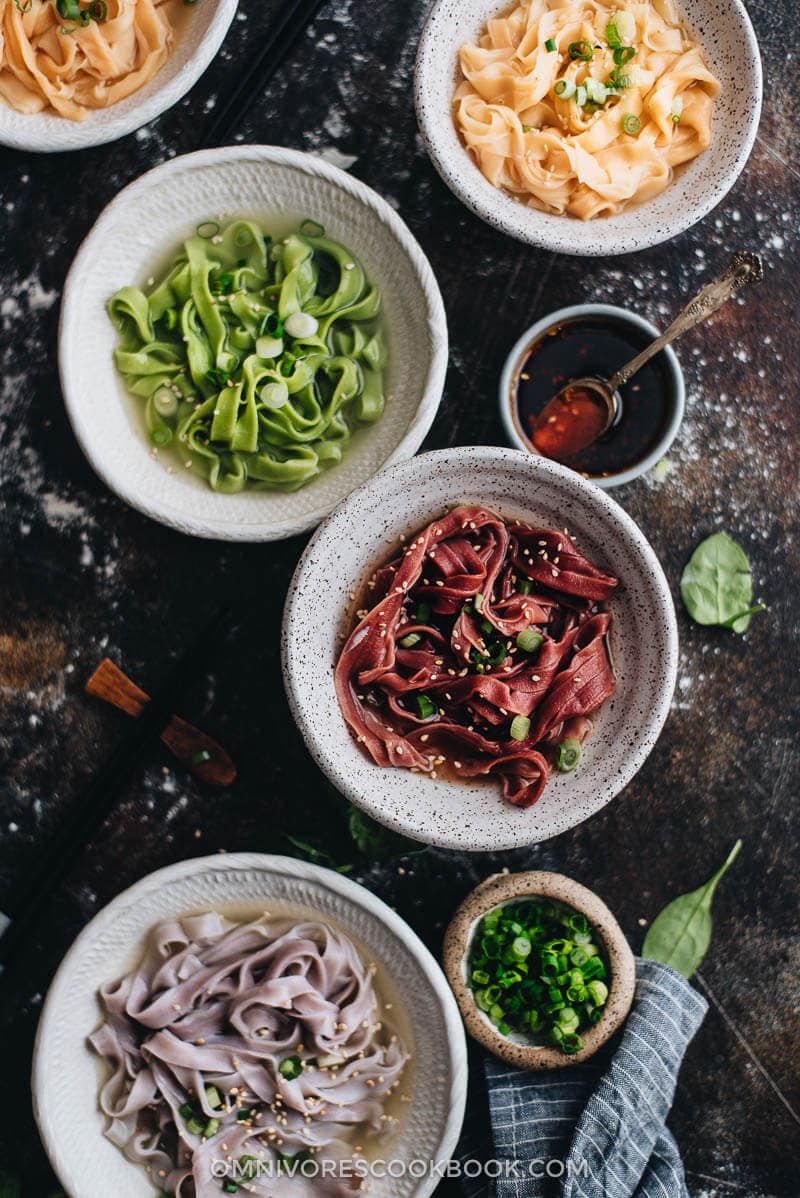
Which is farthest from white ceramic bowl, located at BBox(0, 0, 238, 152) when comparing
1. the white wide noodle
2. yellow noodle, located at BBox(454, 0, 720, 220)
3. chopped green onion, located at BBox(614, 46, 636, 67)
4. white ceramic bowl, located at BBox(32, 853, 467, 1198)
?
the white wide noodle

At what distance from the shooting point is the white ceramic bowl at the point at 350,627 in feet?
8.13

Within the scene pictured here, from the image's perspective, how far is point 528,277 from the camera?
3012 millimetres

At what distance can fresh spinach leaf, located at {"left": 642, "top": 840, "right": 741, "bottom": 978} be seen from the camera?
3006mm

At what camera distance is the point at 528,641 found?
8.50 ft

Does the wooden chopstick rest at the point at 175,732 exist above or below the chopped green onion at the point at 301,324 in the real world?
below

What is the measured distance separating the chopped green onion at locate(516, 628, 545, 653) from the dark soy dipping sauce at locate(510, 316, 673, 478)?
584mm

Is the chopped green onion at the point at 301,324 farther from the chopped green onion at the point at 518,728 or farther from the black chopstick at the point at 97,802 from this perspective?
the chopped green onion at the point at 518,728

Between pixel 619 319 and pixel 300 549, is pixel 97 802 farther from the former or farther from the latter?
pixel 619 319

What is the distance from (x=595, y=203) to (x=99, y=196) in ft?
4.85

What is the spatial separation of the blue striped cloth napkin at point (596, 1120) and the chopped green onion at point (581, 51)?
263 cm

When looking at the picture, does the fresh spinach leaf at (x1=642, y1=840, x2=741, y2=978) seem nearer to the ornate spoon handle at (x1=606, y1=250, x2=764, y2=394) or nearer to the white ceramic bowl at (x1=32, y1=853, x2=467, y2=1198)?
the white ceramic bowl at (x1=32, y1=853, x2=467, y2=1198)

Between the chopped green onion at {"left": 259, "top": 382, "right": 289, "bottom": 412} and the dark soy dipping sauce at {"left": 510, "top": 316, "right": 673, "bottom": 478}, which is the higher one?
the chopped green onion at {"left": 259, "top": 382, "right": 289, "bottom": 412}

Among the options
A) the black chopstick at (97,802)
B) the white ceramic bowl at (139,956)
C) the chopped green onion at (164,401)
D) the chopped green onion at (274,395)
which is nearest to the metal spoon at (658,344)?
the chopped green onion at (274,395)

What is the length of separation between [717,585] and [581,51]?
160 cm
